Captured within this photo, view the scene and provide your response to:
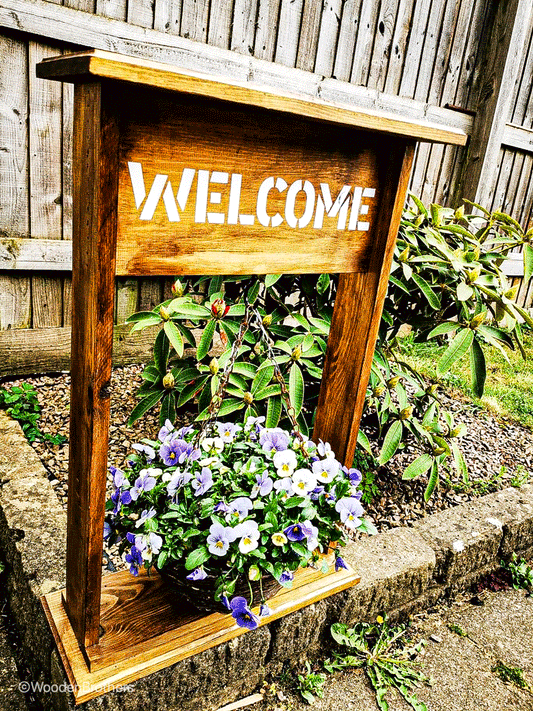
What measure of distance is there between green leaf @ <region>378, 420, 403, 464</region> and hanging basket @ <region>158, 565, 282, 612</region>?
816 mm

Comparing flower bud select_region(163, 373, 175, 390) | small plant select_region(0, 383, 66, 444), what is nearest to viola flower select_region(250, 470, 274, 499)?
flower bud select_region(163, 373, 175, 390)

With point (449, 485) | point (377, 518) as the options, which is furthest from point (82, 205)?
point (449, 485)

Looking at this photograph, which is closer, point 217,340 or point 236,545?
point 236,545

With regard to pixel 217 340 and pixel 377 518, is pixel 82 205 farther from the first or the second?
pixel 217 340

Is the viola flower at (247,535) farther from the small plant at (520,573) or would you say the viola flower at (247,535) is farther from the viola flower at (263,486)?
the small plant at (520,573)

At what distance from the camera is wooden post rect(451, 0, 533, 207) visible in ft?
13.3

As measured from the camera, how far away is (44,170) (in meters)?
2.82

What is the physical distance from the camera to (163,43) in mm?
2863

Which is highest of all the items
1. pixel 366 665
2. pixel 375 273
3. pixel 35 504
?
pixel 375 273

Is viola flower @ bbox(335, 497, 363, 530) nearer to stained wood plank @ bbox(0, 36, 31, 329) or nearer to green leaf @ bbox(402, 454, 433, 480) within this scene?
green leaf @ bbox(402, 454, 433, 480)

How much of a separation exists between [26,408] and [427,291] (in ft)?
6.12

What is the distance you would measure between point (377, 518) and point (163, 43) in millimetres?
2506

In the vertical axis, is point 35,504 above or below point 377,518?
above

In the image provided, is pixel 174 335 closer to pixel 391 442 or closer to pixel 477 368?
pixel 391 442
